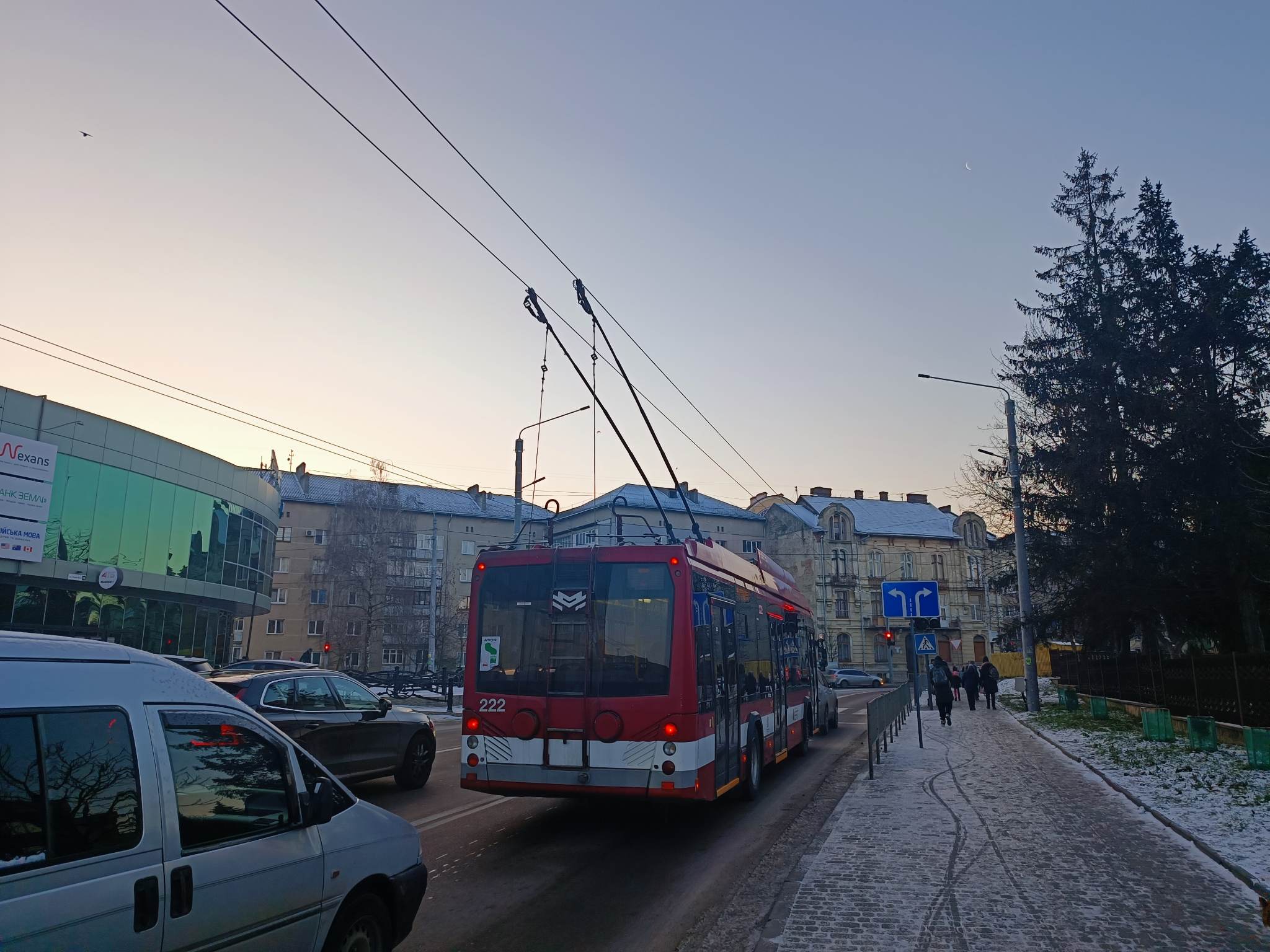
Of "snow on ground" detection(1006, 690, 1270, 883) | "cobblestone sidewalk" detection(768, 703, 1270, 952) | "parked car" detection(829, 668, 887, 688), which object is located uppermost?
"snow on ground" detection(1006, 690, 1270, 883)

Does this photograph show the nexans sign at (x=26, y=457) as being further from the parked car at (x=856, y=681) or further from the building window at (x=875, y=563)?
the building window at (x=875, y=563)

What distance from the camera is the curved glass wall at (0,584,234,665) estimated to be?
29391 mm

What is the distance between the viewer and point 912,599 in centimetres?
1870

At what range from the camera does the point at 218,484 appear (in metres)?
38.3

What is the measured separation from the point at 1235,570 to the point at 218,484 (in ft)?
120

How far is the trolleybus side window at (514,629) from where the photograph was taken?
9.34 metres

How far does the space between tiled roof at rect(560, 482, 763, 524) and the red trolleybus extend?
53.2 meters

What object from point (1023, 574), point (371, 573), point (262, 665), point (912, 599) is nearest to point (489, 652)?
point (912, 599)

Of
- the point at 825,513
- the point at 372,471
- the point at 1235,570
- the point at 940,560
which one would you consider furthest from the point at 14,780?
the point at 940,560

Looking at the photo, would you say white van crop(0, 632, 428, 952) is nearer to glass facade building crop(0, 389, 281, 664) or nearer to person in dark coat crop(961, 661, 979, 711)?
glass facade building crop(0, 389, 281, 664)

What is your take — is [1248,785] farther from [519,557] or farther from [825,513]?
[825,513]

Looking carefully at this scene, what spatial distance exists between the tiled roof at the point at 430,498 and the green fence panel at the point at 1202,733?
5914 centimetres

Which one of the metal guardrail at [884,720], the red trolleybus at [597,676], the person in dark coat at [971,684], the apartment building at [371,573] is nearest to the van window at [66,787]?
the red trolleybus at [597,676]

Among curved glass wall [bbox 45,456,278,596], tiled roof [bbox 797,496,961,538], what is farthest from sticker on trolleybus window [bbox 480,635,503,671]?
tiled roof [bbox 797,496,961,538]
